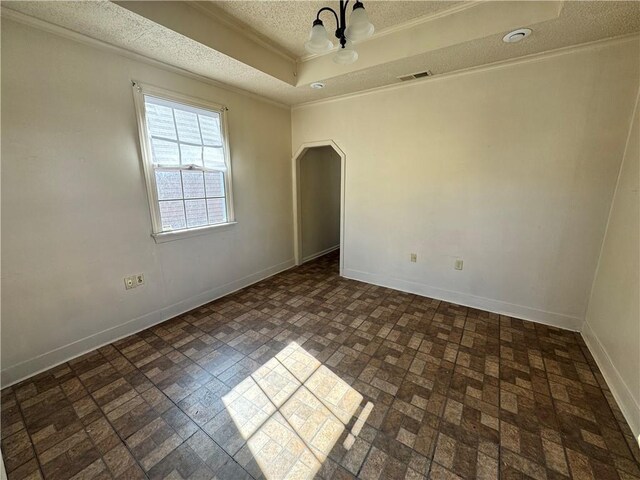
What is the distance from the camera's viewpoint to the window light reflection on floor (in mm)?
1422

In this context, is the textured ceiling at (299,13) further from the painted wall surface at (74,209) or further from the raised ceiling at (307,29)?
the painted wall surface at (74,209)

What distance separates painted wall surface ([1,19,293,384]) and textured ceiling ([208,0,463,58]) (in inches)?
36.9

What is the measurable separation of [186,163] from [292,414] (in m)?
2.65

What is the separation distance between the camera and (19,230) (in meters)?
1.88

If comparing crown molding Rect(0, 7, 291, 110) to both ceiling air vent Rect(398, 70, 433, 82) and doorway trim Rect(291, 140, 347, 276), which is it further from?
ceiling air vent Rect(398, 70, 433, 82)

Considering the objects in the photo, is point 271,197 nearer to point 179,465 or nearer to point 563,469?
point 179,465

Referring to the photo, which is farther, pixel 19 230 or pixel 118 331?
pixel 118 331

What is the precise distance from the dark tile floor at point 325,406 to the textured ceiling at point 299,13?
2.91 m

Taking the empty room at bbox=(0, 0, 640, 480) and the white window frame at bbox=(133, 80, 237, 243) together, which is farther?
the white window frame at bbox=(133, 80, 237, 243)

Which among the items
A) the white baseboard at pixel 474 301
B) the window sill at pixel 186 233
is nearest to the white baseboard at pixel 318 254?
the white baseboard at pixel 474 301

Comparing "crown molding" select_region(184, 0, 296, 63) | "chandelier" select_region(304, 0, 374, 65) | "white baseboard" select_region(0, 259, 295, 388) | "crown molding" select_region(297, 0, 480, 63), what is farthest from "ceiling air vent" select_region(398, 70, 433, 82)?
"white baseboard" select_region(0, 259, 295, 388)

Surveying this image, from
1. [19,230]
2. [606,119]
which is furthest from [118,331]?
[606,119]

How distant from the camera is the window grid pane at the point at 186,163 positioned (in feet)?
8.50

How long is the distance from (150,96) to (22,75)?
2.77 ft
